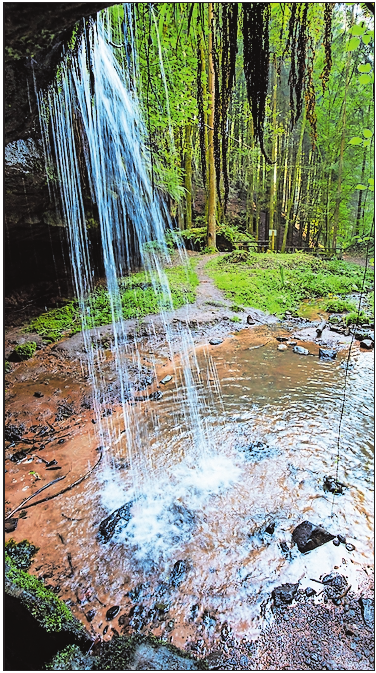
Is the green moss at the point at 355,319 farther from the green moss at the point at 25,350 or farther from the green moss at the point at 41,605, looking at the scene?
the green moss at the point at 41,605

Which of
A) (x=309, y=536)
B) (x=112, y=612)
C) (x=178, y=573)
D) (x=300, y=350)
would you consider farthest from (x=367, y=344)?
(x=112, y=612)

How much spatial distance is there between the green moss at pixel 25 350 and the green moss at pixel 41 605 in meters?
5.52

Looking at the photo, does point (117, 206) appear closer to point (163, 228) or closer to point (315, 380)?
point (163, 228)

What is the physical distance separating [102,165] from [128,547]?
789 centimetres


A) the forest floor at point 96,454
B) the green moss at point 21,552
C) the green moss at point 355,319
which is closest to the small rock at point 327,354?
the forest floor at point 96,454

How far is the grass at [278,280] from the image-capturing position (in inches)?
460

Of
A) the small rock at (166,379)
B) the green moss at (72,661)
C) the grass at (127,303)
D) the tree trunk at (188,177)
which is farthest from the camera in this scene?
the tree trunk at (188,177)

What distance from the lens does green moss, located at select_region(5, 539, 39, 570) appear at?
2.96 metres

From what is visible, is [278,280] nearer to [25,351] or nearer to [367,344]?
[367,344]

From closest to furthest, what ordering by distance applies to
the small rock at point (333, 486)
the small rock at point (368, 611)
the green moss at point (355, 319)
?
the small rock at point (368, 611), the small rock at point (333, 486), the green moss at point (355, 319)

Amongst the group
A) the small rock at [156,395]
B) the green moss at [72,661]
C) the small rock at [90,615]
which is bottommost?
the small rock at [90,615]

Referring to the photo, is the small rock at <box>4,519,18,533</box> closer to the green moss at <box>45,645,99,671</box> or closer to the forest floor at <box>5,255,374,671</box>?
the forest floor at <box>5,255,374,671</box>

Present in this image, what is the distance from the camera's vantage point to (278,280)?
43.4ft

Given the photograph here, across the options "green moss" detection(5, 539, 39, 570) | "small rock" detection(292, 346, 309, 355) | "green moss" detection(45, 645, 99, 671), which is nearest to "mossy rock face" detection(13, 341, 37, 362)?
"green moss" detection(5, 539, 39, 570)
